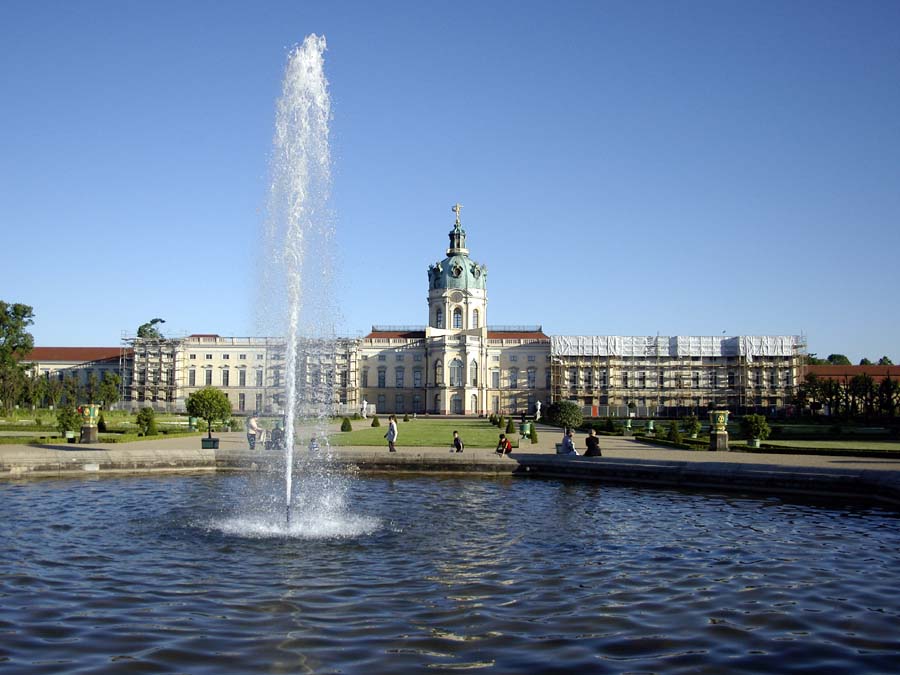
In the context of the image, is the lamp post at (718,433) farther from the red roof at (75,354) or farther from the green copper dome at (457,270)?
the red roof at (75,354)

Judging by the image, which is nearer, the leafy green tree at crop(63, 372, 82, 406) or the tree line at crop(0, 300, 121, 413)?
the tree line at crop(0, 300, 121, 413)

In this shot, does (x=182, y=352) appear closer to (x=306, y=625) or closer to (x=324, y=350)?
(x=324, y=350)

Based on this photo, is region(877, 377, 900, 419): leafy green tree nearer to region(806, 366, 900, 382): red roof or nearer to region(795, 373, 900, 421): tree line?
region(795, 373, 900, 421): tree line

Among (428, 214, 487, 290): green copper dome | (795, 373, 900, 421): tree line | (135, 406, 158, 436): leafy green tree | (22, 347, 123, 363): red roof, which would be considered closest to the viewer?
(135, 406, 158, 436): leafy green tree

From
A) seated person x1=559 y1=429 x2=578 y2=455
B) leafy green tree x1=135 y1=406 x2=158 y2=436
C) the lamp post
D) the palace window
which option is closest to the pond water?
seated person x1=559 y1=429 x2=578 y2=455

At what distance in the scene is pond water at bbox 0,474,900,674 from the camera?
7.86 m

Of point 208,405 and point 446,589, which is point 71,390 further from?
point 446,589

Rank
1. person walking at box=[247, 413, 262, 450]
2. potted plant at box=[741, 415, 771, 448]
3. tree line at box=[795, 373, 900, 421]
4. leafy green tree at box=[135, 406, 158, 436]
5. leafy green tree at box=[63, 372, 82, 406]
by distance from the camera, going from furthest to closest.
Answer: leafy green tree at box=[63, 372, 82, 406] → tree line at box=[795, 373, 900, 421] → leafy green tree at box=[135, 406, 158, 436] → potted plant at box=[741, 415, 771, 448] → person walking at box=[247, 413, 262, 450]

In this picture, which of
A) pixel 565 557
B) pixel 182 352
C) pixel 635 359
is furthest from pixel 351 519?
pixel 182 352

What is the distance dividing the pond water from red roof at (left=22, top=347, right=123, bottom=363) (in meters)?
87.5

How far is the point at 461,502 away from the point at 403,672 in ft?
32.0

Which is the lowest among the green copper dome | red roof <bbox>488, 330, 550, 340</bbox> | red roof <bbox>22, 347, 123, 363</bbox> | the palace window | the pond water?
the pond water

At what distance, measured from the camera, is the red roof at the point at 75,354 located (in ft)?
319

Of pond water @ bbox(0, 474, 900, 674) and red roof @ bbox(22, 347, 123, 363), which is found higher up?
red roof @ bbox(22, 347, 123, 363)
